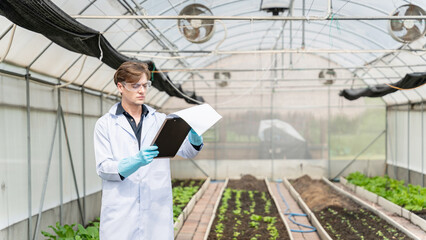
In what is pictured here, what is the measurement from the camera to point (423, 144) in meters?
10.1

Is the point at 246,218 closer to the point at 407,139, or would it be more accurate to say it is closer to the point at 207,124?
the point at 407,139

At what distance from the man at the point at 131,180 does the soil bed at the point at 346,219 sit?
4.96 metres

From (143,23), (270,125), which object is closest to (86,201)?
(143,23)

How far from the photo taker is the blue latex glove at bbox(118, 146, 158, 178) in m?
1.86

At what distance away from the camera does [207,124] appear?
197 cm

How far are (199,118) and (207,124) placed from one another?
46 mm

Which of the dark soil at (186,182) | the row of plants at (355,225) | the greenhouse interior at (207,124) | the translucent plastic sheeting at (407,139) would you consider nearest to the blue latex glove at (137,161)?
the greenhouse interior at (207,124)

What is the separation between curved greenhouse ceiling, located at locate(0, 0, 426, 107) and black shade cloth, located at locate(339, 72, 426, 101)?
0.33 metres

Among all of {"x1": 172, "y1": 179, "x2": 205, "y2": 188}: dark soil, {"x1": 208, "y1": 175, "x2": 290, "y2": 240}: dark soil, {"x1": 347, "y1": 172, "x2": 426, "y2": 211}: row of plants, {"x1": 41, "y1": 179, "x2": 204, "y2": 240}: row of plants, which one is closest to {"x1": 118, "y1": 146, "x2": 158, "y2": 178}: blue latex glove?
{"x1": 41, "y1": 179, "x2": 204, "y2": 240}: row of plants

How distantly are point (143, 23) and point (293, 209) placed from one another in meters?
4.87

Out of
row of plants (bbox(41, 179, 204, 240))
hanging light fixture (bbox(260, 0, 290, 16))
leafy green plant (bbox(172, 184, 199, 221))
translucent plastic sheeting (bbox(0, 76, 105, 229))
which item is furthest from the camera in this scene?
leafy green plant (bbox(172, 184, 199, 221))

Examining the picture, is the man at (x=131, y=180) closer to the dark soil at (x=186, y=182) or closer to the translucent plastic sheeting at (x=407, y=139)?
the translucent plastic sheeting at (x=407, y=139)

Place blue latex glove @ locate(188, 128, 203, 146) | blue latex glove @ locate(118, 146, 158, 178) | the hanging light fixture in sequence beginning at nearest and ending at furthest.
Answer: blue latex glove @ locate(118, 146, 158, 178)
blue latex glove @ locate(188, 128, 203, 146)
the hanging light fixture

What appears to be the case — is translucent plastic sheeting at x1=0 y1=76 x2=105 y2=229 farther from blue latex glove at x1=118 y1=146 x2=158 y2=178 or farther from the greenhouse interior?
blue latex glove at x1=118 y1=146 x2=158 y2=178
